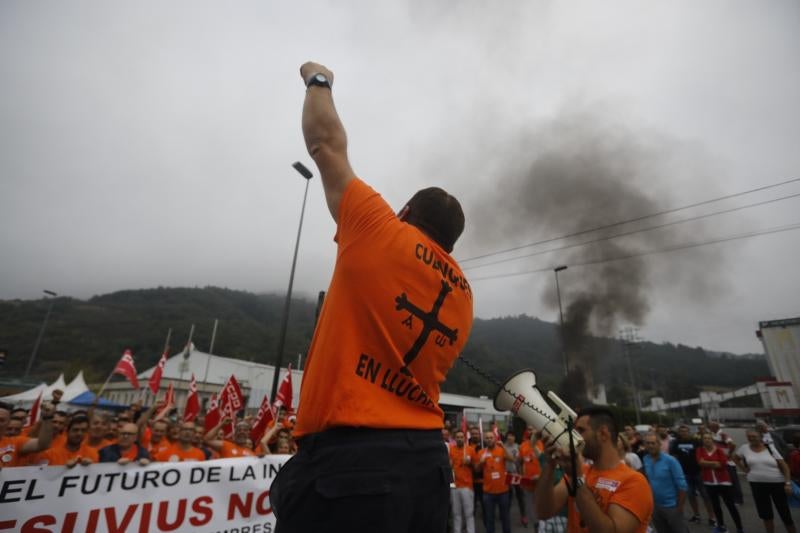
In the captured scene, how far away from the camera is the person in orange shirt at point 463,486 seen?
923 centimetres

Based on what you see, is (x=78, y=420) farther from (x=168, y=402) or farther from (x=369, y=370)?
(x=369, y=370)

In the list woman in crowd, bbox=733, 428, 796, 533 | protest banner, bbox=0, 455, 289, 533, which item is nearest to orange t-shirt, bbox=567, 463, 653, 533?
protest banner, bbox=0, 455, 289, 533

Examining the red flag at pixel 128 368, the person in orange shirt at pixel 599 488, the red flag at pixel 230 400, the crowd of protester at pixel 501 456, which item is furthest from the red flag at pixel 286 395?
the person in orange shirt at pixel 599 488

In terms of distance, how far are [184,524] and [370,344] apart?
4861 mm

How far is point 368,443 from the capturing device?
1.12 m

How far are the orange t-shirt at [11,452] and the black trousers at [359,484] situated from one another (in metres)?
6.75

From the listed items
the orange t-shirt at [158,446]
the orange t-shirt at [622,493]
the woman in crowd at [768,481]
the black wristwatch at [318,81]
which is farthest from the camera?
the woman in crowd at [768,481]

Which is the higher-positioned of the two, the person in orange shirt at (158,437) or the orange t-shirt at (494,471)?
the person in orange shirt at (158,437)

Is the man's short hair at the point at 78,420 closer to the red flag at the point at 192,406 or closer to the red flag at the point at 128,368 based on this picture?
the red flag at the point at 192,406

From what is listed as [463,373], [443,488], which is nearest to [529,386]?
[443,488]

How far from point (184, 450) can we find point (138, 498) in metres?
2.36

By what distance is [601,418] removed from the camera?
365 centimetres

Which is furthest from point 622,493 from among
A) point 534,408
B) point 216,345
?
point 216,345

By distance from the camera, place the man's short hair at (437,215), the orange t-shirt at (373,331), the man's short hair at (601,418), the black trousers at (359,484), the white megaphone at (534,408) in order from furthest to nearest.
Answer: the man's short hair at (601,418) < the white megaphone at (534,408) < the man's short hair at (437,215) < the orange t-shirt at (373,331) < the black trousers at (359,484)
